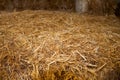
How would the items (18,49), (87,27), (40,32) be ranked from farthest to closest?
(87,27) → (40,32) → (18,49)

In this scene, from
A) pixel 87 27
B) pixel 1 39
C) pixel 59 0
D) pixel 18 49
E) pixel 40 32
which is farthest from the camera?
pixel 59 0

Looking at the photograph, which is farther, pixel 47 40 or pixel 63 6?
pixel 63 6

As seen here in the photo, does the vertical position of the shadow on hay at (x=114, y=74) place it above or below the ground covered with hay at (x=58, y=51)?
below

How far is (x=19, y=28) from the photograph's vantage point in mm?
1881

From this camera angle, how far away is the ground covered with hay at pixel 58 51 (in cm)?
139

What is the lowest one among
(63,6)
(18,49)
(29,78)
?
(29,78)

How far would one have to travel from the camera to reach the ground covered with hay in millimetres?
1393

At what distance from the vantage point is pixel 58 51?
1.52 meters

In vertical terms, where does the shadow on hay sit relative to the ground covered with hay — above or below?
below

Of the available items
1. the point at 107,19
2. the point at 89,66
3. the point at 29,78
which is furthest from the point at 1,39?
the point at 107,19

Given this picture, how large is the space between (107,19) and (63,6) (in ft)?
2.06

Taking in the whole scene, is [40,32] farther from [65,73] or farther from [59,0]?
[59,0]

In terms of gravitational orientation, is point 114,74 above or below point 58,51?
below

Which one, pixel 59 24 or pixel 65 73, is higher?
pixel 59 24
